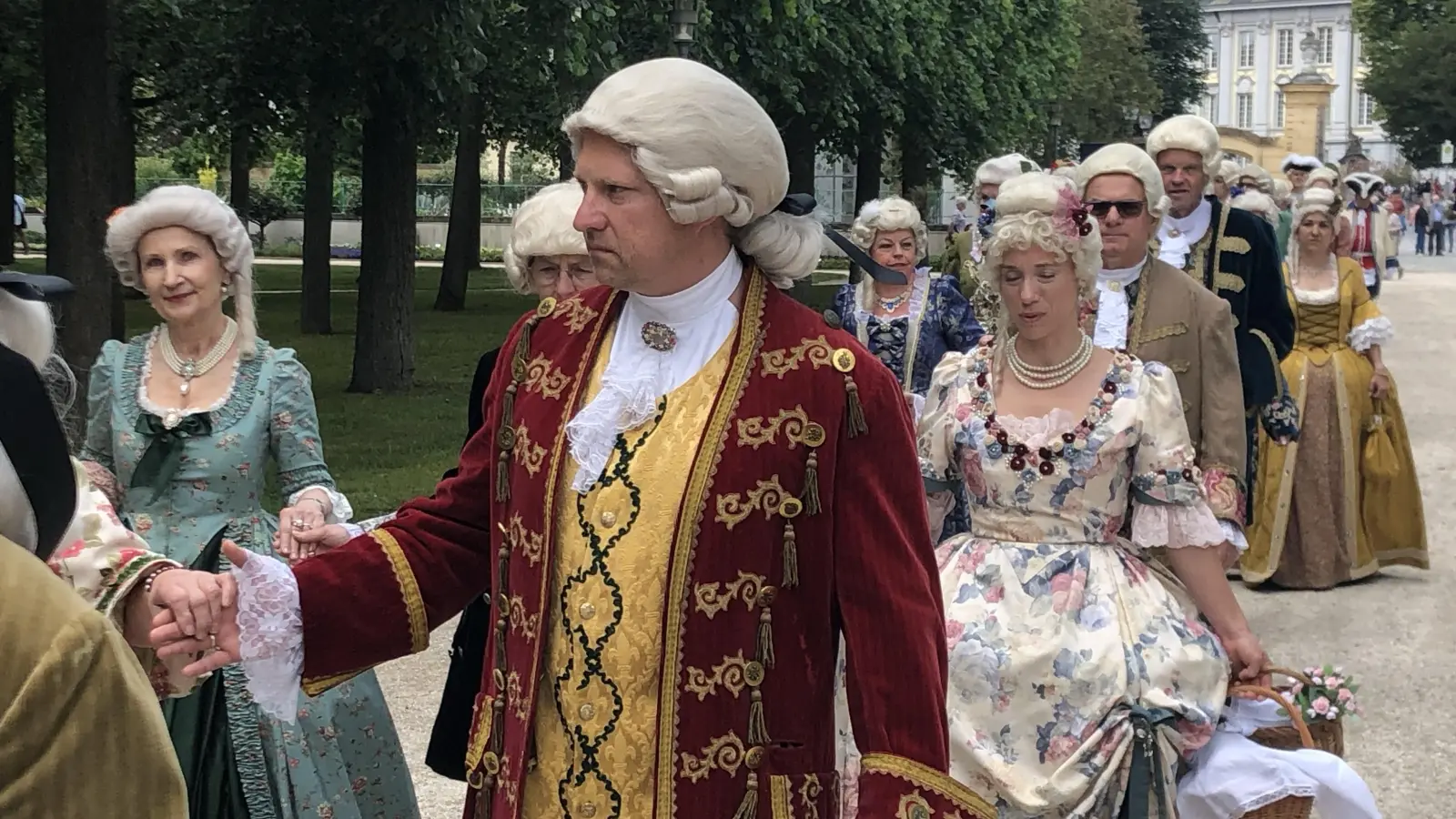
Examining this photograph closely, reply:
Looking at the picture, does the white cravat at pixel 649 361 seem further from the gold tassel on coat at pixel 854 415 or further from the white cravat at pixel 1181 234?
the white cravat at pixel 1181 234

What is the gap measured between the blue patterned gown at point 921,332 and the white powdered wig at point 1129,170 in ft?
5.42

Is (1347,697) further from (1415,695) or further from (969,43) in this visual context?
(969,43)

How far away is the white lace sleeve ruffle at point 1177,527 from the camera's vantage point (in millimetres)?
3949

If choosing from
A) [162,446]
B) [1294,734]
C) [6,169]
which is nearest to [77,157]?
[162,446]

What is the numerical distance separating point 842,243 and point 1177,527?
56.9 inches

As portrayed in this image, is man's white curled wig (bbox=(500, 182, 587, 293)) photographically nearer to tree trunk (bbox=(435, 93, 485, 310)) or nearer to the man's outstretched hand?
the man's outstretched hand

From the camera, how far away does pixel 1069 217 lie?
4090mm

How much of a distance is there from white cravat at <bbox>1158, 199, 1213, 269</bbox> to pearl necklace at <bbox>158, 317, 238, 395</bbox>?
317 cm

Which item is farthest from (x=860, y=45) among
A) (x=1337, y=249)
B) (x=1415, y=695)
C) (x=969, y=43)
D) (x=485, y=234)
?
(x=485, y=234)

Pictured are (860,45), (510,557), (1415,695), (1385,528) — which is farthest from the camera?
(860,45)

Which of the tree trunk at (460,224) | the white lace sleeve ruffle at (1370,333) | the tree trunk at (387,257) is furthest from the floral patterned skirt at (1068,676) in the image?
the tree trunk at (460,224)

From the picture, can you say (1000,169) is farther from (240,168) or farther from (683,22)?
(240,168)

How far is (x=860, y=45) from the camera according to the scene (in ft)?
62.5

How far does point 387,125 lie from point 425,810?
9.85 m
